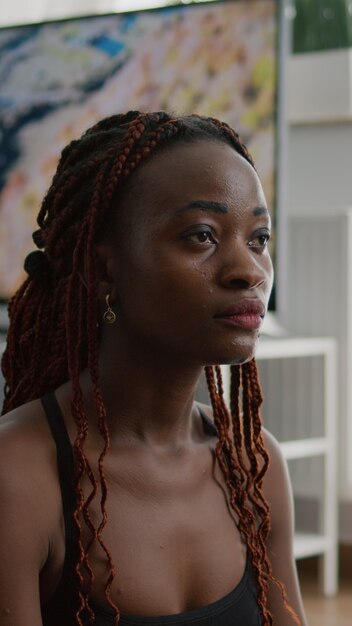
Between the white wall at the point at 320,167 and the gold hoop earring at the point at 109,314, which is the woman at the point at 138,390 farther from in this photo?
the white wall at the point at 320,167

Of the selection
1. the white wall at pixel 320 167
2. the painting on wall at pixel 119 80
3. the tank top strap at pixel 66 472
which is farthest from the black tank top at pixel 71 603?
the white wall at pixel 320 167

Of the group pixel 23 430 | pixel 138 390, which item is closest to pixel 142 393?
pixel 138 390

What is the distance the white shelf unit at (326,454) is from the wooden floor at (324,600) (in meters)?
0.04

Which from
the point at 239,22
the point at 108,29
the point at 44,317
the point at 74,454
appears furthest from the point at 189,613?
the point at 108,29

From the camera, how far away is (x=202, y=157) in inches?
37.7

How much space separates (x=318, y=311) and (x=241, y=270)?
2.05 meters

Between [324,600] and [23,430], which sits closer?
[23,430]

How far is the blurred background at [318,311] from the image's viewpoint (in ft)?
9.45

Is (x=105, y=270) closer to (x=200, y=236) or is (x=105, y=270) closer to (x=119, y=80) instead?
(x=200, y=236)

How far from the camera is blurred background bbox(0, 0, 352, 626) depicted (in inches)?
113

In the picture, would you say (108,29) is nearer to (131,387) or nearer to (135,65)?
(135,65)

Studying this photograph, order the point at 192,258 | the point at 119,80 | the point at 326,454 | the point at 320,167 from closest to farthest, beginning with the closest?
the point at 192,258
the point at 119,80
the point at 326,454
the point at 320,167

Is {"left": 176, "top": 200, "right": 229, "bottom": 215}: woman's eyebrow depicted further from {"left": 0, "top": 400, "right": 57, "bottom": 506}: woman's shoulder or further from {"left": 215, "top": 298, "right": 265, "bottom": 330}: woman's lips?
{"left": 0, "top": 400, "right": 57, "bottom": 506}: woman's shoulder

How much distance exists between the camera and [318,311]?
9.67 ft
